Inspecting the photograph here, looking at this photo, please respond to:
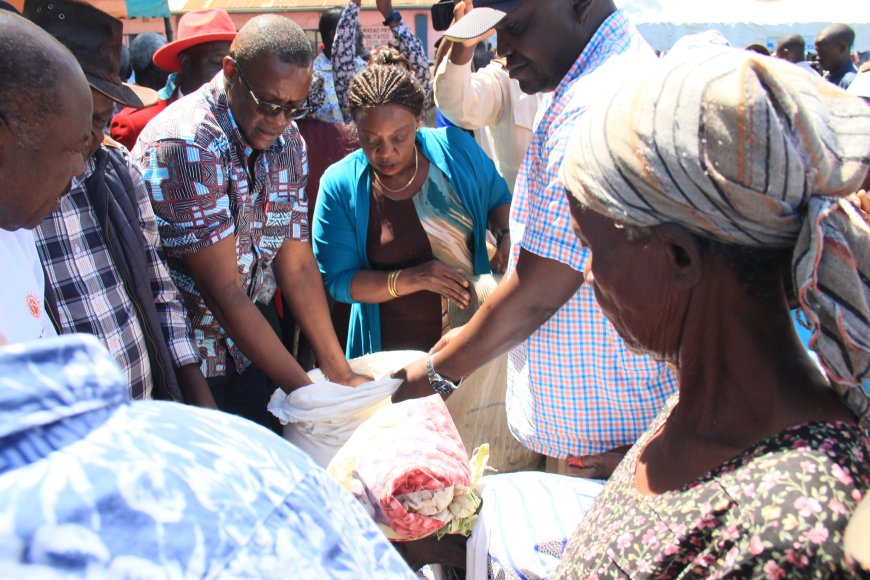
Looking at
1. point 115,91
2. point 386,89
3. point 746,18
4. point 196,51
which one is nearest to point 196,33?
point 196,51

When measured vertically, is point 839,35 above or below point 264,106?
below

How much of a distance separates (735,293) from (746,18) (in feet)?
37.8

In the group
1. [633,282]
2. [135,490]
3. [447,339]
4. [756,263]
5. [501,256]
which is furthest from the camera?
[501,256]

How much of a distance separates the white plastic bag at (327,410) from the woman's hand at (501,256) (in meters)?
0.95

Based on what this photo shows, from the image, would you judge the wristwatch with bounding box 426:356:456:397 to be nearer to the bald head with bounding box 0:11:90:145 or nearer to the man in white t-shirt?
the man in white t-shirt

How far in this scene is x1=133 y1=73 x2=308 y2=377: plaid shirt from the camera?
7.39 ft

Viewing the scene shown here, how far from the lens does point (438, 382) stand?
2312 millimetres

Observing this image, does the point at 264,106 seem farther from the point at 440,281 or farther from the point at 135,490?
the point at 135,490

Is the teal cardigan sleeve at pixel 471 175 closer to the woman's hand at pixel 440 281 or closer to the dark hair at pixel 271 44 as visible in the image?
the woman's hand at pixel 440 281

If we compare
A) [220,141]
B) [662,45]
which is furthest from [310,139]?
[662,45]

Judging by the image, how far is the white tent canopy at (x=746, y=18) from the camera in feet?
35.7

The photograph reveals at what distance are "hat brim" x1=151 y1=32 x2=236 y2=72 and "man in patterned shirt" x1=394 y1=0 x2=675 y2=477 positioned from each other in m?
2.32

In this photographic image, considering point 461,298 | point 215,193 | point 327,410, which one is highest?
point 215,193

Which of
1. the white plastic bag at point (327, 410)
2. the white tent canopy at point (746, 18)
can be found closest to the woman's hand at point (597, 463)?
the white plastic bag at point (327, 410)
